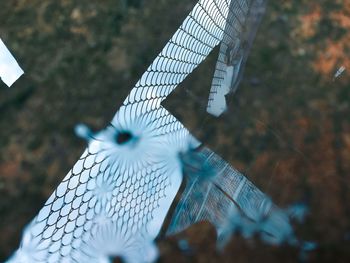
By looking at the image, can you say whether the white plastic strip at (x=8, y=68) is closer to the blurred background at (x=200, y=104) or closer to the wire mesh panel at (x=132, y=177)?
the blurred background at (x=200, y=104)

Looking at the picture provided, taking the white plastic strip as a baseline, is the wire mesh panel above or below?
below

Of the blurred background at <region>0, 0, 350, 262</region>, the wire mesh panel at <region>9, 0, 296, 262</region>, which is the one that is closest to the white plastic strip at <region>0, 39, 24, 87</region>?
the blurred background at <region>0, 0, 350, 262</region>

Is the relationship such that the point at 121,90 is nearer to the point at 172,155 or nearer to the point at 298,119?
the point at 172,155

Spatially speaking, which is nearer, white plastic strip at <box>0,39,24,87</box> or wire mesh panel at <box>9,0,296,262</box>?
wire mesh panel at <box>9,0,296,262</box>

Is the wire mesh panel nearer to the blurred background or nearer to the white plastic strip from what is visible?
the blurred background

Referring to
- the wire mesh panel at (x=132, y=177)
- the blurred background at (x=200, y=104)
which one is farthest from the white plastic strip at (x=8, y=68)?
the wire mesh panel at (x=132, y=177)

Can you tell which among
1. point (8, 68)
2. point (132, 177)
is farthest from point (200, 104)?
point (8, 68)
